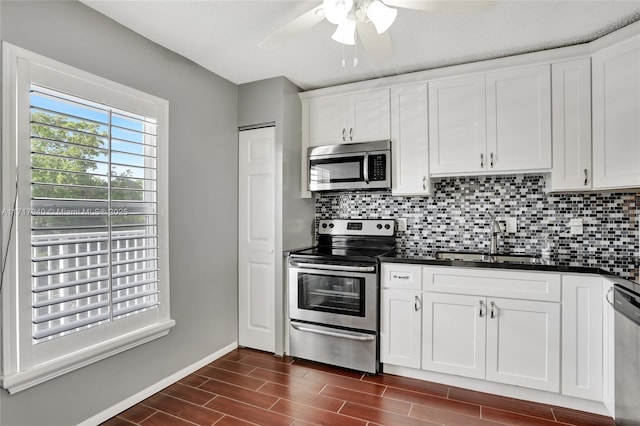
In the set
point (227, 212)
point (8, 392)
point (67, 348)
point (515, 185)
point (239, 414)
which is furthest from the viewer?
point (227, 212)

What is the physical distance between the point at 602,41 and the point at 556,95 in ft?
1.26

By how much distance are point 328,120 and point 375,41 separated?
1.49m

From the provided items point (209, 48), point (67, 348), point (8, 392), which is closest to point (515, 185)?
point (209, 48)

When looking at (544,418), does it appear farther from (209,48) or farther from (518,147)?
(209,48)

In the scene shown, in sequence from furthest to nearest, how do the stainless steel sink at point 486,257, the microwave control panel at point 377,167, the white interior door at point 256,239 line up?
the white interior door at point 256,239
the microwave control panel at point 377,167
the stainless steel sink at point 486,257

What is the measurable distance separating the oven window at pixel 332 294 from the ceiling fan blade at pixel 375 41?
161 cm

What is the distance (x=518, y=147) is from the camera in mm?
2557

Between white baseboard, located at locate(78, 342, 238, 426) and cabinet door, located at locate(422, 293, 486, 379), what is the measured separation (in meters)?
1.72

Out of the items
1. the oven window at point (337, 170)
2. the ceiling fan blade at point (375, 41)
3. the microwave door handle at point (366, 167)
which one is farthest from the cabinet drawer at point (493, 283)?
the ceiling fan blade at point (375, 41)

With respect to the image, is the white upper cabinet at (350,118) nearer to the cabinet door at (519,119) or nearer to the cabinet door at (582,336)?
the cabinet door at (519,119)

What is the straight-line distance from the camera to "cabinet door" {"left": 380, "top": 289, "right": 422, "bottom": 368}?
8.44 feet

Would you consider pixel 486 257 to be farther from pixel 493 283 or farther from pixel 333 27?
pixel 333 27

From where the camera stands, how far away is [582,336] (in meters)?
2.18

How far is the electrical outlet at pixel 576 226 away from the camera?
102 inches
